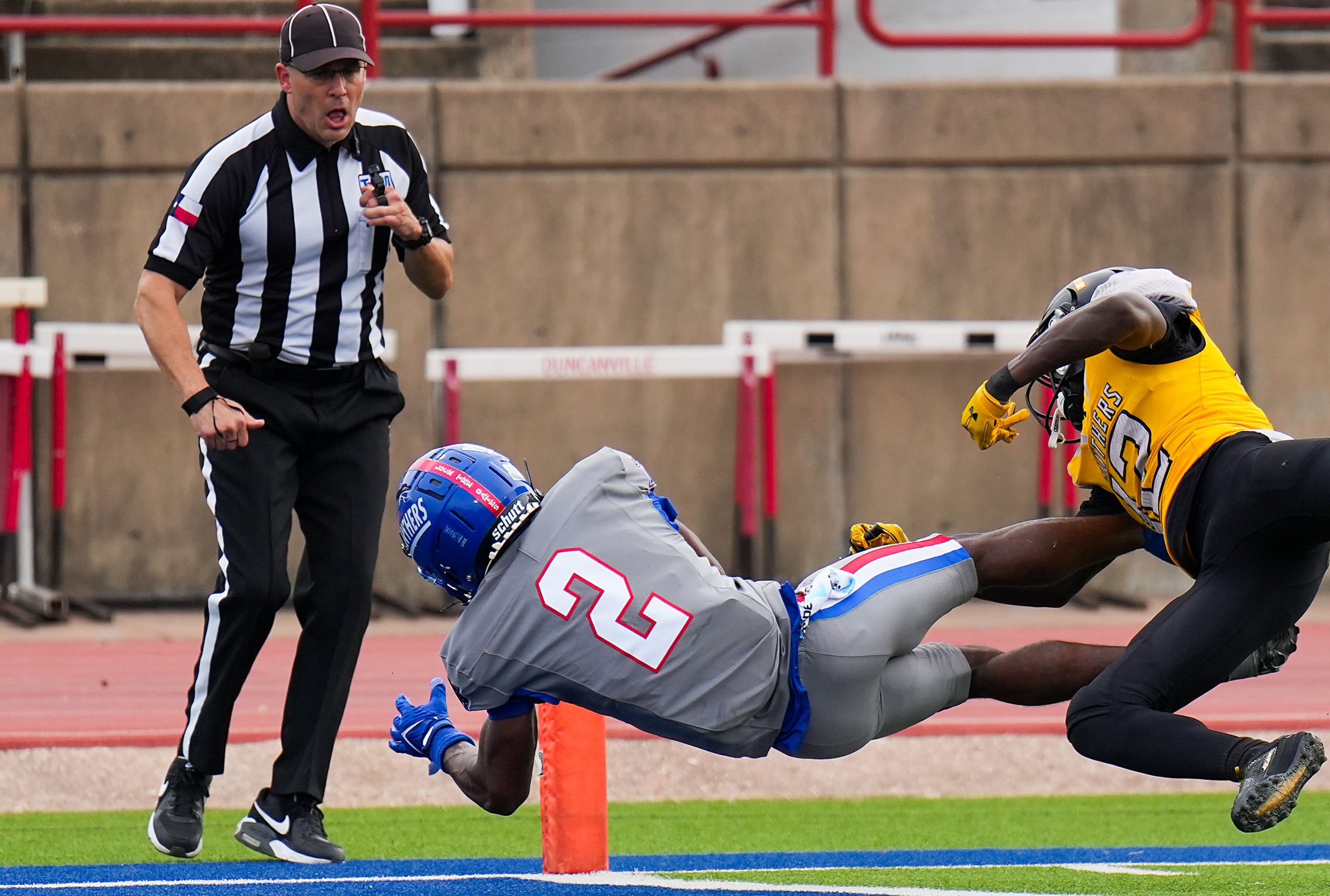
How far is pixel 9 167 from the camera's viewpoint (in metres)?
10.2

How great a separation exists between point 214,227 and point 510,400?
214 inches

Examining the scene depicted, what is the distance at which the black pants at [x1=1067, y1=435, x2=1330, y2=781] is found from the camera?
434 cm

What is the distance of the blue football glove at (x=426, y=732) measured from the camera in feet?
15.0

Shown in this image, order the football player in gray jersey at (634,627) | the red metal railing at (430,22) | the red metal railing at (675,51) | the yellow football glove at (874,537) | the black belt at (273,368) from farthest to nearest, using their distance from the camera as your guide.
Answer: the red metal railing at (675,51), the red metal railing at (430,22), the black belt at (273,368), the yellow football glove at (874,537), the football player in gray jersey at (634,627)

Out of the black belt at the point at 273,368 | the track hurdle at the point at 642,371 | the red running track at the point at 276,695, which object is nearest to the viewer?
the black belt at the point at 273,368

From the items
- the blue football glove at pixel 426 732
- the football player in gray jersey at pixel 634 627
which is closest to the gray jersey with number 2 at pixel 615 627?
the football player in gray jersey at pixel 634 627


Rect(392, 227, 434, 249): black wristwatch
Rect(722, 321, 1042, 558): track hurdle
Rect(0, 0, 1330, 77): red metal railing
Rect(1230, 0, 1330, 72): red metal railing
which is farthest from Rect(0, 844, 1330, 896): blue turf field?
Rect(1230, 0, 1330, 72): red metal railing

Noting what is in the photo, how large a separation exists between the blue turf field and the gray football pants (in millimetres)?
566

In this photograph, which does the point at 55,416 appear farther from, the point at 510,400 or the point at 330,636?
the point at 330,636

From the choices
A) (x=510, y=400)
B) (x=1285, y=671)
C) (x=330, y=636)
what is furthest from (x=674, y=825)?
(x=510, y=400)

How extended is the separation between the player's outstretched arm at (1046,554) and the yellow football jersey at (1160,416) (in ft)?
0.77

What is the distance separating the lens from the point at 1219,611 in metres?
4.44

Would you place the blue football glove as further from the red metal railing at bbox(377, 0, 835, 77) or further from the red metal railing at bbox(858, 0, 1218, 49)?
the red metal railing at bbox(858, 0, 1218, 49)

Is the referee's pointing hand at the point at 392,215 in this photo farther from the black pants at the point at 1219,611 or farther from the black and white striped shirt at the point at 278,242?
the black pants at the point at 1219,611
